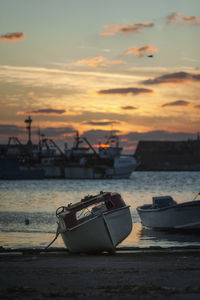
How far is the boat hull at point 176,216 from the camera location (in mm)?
26281

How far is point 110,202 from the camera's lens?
1812 centimetres

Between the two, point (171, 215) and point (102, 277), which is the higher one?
point (171, 215)

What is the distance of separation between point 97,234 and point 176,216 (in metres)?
10.4

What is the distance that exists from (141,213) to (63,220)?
40.1 ft

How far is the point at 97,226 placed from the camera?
17.2 metres

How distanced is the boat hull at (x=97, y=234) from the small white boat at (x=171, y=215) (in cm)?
873

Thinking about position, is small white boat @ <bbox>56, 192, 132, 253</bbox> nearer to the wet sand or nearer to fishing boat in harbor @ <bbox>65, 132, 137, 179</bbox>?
the wet sand

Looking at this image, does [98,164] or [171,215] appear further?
[98,164]

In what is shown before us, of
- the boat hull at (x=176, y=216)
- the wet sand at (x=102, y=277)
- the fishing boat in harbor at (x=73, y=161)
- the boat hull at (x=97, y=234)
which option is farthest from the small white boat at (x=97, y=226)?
the fishing boat in harbor at (x=73, y=161)

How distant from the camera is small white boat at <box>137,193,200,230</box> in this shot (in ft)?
86.3

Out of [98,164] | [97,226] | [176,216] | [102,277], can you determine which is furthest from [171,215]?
[98,164]

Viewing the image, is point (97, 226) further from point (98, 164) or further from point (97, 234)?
point (98, 164)

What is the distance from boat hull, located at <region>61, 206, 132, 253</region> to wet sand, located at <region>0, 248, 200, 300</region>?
0.47m

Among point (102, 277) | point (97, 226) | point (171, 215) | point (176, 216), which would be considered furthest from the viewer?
point (171, 215)
